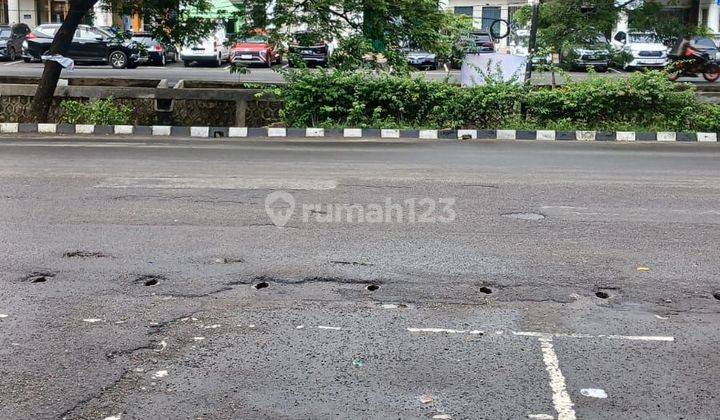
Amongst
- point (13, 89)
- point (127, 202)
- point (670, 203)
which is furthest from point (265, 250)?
point (13, 89)

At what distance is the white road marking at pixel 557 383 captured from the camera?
13.8 feet

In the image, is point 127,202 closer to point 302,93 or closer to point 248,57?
point 302,93

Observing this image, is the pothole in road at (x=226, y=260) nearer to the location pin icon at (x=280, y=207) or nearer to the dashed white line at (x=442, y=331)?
the location pin icon at (x=280, y=207)

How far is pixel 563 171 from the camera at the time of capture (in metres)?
11.8

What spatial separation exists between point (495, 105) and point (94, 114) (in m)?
8.75

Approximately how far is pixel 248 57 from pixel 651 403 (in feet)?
107

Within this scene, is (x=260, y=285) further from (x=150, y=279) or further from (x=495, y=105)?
(x=495, y=105)

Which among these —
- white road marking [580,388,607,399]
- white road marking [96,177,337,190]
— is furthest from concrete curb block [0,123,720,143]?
white road marking [580,388,607,399]

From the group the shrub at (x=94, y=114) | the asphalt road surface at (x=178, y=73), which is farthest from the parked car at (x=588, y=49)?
the shrub at (x=94, y=114)

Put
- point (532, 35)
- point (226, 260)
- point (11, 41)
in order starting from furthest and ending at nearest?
point (11, 41), point (532, 35), point (226, 260)

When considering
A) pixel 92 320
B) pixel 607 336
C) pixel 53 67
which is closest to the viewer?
pixel 607 336

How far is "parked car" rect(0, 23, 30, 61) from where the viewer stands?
117 feet

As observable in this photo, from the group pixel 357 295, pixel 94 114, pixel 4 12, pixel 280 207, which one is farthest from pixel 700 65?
pixel 4 12

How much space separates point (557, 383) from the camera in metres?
4.53
